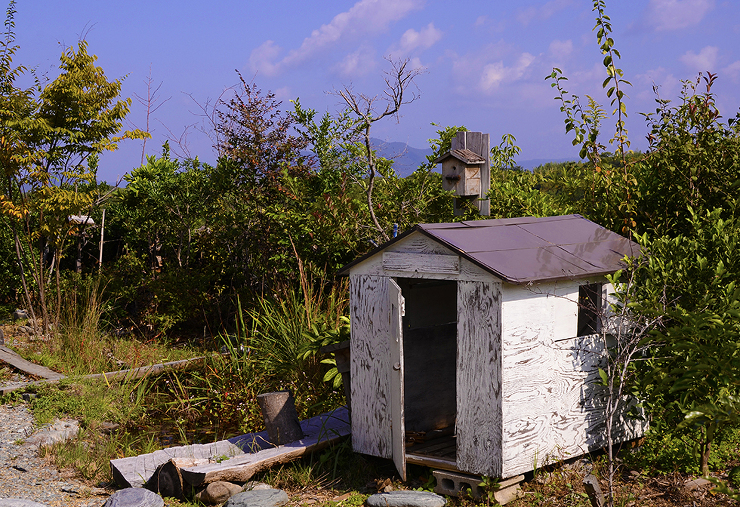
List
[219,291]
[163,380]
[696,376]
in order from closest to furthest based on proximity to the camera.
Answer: [696,376]
[163,380]
[219,291]

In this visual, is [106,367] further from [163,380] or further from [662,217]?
[662,217]

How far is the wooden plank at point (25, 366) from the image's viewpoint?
8.53m

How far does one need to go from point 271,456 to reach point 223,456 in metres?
0.51

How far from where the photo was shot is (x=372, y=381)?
18.0 feet

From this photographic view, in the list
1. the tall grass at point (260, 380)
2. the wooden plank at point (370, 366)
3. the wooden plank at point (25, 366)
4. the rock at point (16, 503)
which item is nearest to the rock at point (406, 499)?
the wooden plank at point (370, 366)

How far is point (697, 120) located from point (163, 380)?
713 cm

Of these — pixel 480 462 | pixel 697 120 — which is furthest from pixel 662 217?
→ pixel 480 462

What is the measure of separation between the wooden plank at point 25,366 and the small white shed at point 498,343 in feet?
16.6

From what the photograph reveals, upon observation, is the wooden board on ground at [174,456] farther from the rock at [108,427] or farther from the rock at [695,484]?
the rock at [695,484]

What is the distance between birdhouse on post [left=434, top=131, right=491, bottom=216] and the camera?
739 centimetres

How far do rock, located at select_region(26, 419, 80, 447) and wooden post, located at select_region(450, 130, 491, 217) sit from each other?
5.26m

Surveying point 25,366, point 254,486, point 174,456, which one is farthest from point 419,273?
point 25,366

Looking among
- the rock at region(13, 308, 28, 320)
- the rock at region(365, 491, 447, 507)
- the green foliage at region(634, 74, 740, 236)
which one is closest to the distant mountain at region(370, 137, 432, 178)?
the green foliage at region(634, 74, 740, 236)

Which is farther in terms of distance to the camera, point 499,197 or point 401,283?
point 499,197
